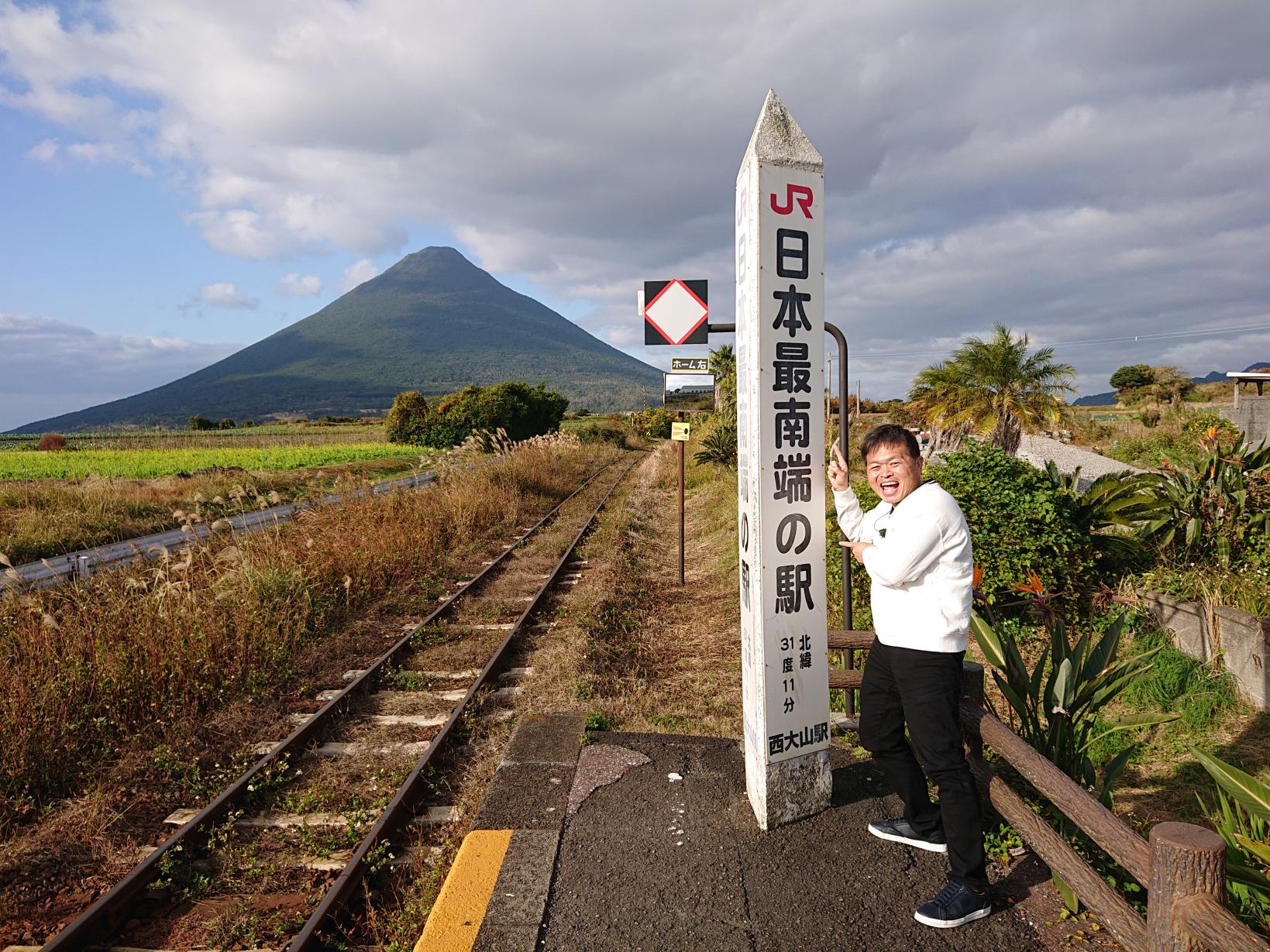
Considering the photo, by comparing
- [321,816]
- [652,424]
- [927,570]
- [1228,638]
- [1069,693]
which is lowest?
[321,816]

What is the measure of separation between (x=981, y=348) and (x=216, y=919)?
13.3 meters

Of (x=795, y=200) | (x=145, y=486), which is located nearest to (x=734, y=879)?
(x=795, y=200)

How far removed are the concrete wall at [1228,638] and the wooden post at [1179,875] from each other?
3.58 m

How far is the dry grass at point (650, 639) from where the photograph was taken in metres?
5.09

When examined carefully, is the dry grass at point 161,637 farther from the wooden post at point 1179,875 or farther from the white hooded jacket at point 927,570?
the wooden post at point 1179,875

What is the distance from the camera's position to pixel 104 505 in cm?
1356

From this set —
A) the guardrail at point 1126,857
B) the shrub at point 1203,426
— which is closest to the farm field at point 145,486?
the guardrail at point 1126,857

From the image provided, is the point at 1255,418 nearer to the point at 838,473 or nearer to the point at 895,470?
the point at 838,473

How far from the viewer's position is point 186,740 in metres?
4.45

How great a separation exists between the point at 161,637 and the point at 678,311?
4646mm

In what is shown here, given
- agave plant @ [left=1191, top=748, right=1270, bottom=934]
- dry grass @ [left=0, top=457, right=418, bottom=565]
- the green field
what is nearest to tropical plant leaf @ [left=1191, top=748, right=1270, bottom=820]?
agave plant @ [left=1191, top=748, right=1270, bottom=934]

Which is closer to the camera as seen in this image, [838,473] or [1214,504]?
[838,473]

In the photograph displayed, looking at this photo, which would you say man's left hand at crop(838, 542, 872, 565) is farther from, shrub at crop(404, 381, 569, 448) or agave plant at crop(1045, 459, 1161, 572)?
shrub at crop(404, 381, 569, 448)

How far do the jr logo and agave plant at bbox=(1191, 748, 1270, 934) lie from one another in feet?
7.54
